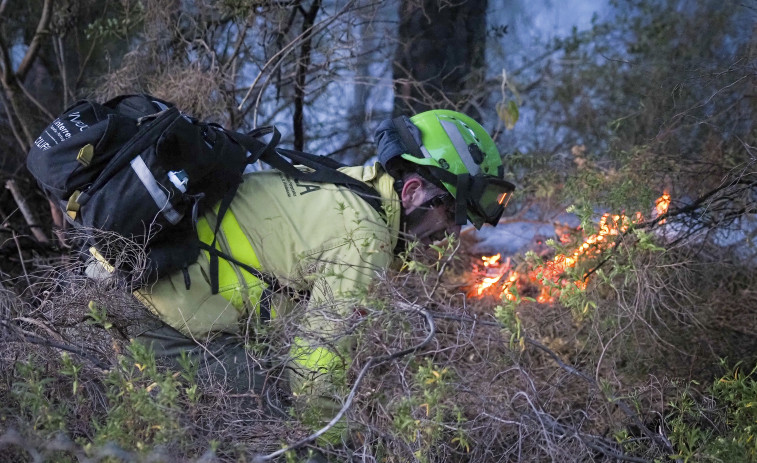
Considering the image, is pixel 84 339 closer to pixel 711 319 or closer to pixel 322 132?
pixel 711 319

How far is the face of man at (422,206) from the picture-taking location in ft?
12.0

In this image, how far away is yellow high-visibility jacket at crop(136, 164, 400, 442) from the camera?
312 centimetres

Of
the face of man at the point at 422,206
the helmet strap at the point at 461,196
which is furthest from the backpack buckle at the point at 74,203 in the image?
the helmet strap at the point at 461,196

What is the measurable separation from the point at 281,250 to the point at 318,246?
195mm

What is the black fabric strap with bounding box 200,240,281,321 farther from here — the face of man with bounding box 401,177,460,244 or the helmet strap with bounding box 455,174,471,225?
the helmet strap with bounding box 455,174,471,225

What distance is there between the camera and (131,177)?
3.04 metres

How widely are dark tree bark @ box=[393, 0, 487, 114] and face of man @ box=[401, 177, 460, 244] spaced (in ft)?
8.48

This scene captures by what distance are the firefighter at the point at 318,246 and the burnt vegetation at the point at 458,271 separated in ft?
0.32

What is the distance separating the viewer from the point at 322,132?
6543 mm

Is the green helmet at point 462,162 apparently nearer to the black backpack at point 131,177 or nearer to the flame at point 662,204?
the flame at point 662,204

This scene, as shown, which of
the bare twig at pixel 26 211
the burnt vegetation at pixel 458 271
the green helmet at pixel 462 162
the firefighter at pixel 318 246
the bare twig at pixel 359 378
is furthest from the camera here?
the bare twig at pixel 26 211

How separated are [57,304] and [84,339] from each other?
0.17 m

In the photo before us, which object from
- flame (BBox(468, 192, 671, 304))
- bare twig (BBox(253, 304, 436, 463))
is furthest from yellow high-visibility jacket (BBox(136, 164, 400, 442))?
flame (BBox(468, 192, 671, 304))

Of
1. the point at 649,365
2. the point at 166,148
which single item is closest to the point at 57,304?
the point at 166,148
